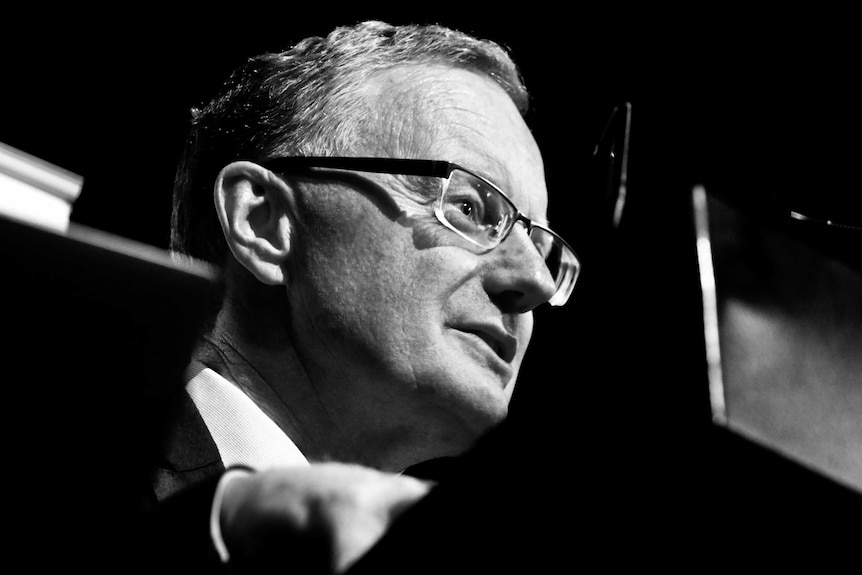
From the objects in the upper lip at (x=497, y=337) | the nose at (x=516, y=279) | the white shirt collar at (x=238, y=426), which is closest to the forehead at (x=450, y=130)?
the nose at (x=516, y=279)

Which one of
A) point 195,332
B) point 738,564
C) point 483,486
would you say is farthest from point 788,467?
point 195,332

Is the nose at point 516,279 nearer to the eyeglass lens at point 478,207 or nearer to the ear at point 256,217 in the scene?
the eyeglass lens at point 478,207

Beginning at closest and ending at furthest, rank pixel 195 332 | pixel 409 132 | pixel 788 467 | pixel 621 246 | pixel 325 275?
pixel 788 467 < pixel 195 332 < pixel 621 246 < pixel 325 275 < pixel 409 132

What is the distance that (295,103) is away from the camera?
5.33ft

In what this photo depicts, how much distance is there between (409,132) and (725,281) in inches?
39.2

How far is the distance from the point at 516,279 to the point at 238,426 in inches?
19.6

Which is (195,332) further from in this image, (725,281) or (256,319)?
(256,319)

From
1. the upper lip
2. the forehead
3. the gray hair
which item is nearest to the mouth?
the upper lip

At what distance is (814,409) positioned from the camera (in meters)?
0.59

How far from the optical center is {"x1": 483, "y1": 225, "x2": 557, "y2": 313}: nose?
1407 mm

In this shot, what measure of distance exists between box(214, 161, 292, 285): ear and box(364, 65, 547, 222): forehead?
0.62ft

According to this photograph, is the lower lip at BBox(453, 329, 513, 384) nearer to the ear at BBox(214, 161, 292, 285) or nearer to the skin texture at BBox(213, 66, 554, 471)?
the skin texture at BBox(213, 66, 554, 471)

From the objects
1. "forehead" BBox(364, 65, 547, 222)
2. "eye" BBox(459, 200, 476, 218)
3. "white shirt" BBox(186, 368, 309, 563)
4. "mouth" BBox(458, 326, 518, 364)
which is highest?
"forehead" BBox(364, 65, 547, 222)

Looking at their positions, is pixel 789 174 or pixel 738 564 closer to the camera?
pixel 738 564
